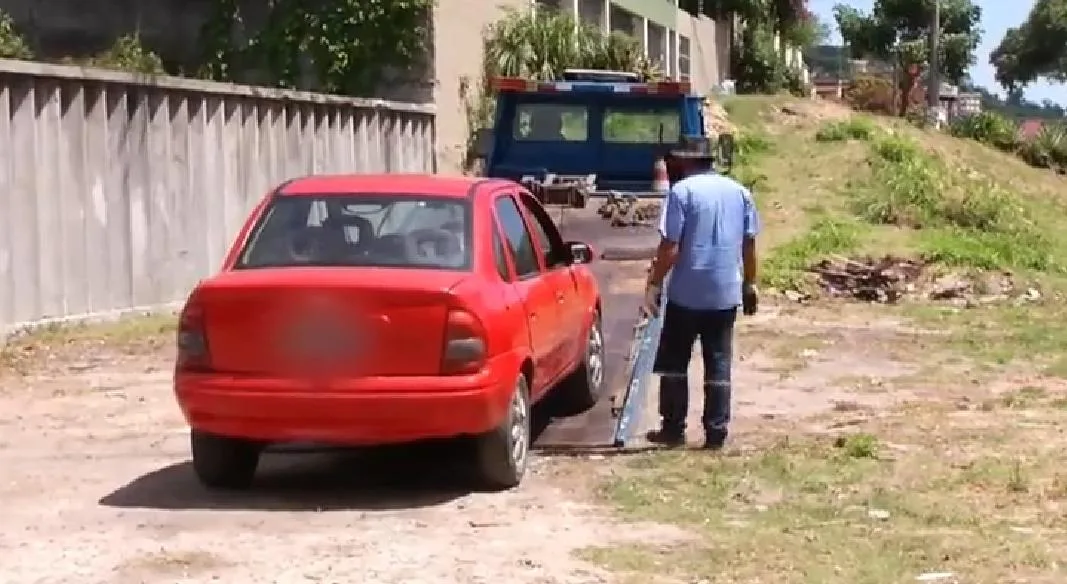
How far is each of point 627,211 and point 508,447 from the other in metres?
6.88

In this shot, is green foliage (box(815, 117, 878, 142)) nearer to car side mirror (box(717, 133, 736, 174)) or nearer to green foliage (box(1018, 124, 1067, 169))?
green foliage (box(1018, 124, 1067, 169))

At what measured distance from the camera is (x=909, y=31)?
198 feet

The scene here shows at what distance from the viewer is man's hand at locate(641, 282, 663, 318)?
30.4ft

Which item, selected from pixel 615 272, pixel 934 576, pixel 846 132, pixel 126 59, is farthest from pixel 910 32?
pixel 934 576

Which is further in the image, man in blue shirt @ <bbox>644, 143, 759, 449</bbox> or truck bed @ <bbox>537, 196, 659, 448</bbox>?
truck bed @ <bbox>537, 196, 659, 448</bbox>

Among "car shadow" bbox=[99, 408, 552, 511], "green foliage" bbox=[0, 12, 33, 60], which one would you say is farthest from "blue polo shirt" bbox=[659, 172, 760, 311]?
"green foliage" bbox=[0, 12, 33, 60]

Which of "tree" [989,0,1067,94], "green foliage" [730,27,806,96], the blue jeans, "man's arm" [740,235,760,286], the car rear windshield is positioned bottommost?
the blue jeans

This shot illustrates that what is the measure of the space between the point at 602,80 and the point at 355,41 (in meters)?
6.53

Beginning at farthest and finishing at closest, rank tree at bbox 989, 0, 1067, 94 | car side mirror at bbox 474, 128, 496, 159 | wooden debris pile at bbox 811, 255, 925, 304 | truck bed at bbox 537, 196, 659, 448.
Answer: tree at bbox 989, 0, 1067, 94 → wooden debris pile at bbox 811, 255, 925, 304 → car side mirror at bbox 474, 128, 496, 159 → truck bed at bbox 537, 196, 659, 448

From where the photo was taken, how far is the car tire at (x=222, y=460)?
8.18 metres

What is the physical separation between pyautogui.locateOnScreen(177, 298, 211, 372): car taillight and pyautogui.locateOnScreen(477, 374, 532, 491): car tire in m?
1.38

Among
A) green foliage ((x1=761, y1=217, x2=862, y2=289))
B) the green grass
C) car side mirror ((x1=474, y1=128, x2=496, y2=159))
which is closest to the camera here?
the green grass

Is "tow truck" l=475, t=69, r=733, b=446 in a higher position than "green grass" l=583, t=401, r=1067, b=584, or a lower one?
higher

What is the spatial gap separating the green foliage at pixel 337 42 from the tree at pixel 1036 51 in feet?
177
